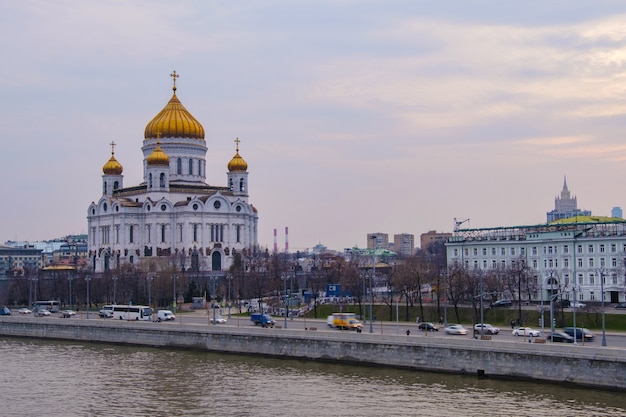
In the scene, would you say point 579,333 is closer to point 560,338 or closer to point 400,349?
point 560,338

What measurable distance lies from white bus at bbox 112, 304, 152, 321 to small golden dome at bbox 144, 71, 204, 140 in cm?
4312

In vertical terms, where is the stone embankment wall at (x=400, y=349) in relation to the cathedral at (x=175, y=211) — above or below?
below

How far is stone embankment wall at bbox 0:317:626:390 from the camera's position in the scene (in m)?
38.9

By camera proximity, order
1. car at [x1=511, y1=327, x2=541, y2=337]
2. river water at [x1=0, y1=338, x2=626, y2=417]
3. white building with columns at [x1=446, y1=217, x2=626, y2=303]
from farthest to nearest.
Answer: white building with columns at [x1=446, y1=217, x2=626, y2=303]
car at [x1=511, y1=327, x2=541, y2=337]
river water at [x1=0, y1=338, x2=626, y2=417]

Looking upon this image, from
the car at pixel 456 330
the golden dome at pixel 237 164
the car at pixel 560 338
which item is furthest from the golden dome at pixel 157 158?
the car at pixel 560 338

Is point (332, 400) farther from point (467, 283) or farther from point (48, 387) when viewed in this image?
point (467, 283)

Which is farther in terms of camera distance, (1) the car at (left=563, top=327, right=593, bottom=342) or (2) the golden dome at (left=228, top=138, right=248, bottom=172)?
(2) the golden dome at (left=228, top=138, right=248, bottom=172)

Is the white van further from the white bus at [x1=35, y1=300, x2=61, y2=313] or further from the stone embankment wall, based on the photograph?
the white bus at [x1=35, y1=300, x2=61, y2=313]

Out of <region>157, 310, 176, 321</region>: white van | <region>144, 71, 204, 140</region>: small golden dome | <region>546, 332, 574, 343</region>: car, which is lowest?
<region>546, 332, 574, 343</region>: car

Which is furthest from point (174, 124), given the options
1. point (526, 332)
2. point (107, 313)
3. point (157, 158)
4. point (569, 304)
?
point (526, 332)

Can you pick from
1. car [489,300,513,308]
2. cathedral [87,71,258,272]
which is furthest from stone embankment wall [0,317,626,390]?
cathedral [87,71,258,272]

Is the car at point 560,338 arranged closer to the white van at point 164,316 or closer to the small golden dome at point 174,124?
the white van at point 164,316

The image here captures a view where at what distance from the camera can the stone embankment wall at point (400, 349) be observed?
38938 mm

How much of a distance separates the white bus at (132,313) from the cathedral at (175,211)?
28900mm
